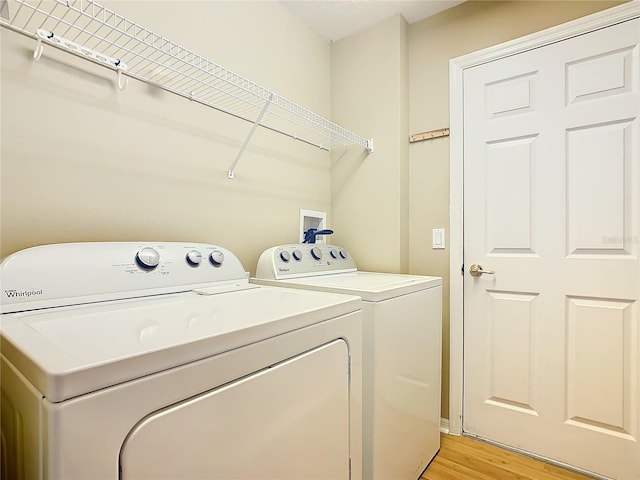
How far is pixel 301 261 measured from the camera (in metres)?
1.72

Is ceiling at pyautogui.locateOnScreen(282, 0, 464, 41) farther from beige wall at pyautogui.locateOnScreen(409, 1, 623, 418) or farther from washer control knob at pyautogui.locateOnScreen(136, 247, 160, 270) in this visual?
washer control knob at pyautogui.locateOnScreen(136, 247, 160, 270)

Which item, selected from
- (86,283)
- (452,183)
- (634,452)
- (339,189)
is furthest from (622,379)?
(86,283)

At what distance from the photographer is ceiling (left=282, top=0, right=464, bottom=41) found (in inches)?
76.7

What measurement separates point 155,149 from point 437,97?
5.52ft

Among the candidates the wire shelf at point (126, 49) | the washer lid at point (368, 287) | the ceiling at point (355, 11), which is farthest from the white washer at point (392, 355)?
the ceiling at point (355, 11)

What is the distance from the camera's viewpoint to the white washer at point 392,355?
1201mm

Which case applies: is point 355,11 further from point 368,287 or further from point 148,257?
point 148,257

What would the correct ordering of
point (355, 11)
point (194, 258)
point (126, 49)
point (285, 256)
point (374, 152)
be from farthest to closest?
point (374, 152) < point (355, 11) < point (285, 256) < point (194, 258) < point (126, 49)

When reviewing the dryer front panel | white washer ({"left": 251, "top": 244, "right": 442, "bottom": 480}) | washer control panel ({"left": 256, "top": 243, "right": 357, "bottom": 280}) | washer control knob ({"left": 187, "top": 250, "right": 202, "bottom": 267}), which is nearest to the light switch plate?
white washer ({"left": 251, "top": 244, "right": 442, "bottom": 480})

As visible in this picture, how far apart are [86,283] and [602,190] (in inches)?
86.3

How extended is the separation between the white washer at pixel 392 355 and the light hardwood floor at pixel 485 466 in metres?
0.07

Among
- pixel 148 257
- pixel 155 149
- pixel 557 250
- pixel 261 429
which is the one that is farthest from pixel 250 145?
pixel 557 250

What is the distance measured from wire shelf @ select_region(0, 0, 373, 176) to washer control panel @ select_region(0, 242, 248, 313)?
624mm

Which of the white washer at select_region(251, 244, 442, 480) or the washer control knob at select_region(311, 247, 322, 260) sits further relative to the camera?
the washer control knob at select_region(311, 247, 322, 260)
